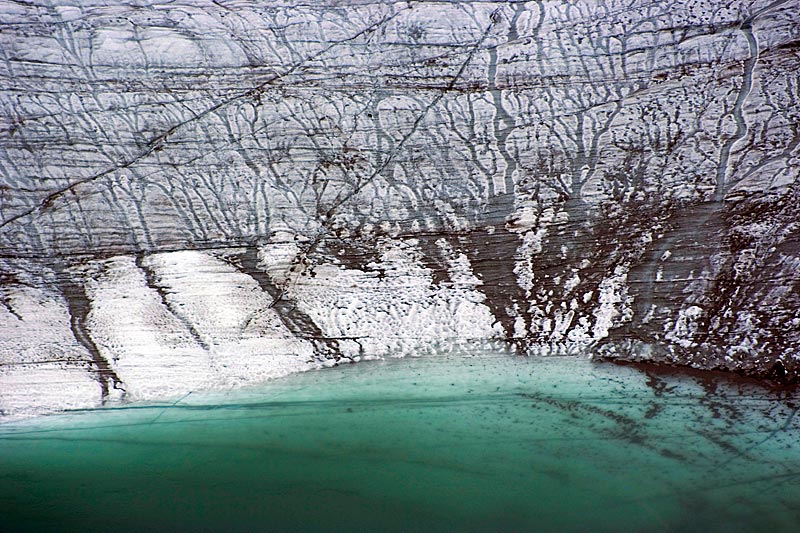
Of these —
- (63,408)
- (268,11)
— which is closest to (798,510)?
(63,408)

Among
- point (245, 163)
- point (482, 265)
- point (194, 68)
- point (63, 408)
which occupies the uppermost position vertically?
point (194, 68)

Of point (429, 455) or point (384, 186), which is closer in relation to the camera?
point (429, 455)

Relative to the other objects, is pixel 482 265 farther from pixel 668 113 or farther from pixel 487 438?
pixel 668 113

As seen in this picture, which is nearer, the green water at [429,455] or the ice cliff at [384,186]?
the green water at [429,455]

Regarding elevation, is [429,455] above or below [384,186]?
below

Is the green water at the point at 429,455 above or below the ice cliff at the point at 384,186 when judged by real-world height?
below
